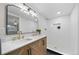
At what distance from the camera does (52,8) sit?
139 cm

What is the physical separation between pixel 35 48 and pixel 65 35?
531mm

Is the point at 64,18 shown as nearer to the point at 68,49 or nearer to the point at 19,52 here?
the point at 68,49

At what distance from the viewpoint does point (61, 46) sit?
1473 mm

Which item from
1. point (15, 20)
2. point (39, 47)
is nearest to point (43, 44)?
point (39, 47)

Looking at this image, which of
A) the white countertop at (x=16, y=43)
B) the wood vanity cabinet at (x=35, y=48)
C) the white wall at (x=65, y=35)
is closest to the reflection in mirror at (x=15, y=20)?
the white countertop at (x=16, y=43)

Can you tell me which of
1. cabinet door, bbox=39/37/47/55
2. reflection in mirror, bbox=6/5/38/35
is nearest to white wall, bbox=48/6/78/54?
cabinet door, bbox=39/37/47/55

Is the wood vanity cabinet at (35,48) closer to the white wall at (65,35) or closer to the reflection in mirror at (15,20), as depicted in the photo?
the white wall at (65,35)

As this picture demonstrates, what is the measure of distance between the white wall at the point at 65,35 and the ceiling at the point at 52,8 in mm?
79

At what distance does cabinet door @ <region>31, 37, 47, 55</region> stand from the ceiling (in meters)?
0.46

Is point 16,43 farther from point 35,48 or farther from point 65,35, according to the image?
point 65,35

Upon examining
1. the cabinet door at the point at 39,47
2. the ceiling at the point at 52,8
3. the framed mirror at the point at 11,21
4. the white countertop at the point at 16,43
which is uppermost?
the ceiling at the point at 52,8

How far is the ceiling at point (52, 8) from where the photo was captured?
53.8 inches

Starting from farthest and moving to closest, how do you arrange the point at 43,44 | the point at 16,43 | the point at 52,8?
the point at 43,44, the point at 52,8, the point at 16,43

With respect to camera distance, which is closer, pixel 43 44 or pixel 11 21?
pixel 11 21
